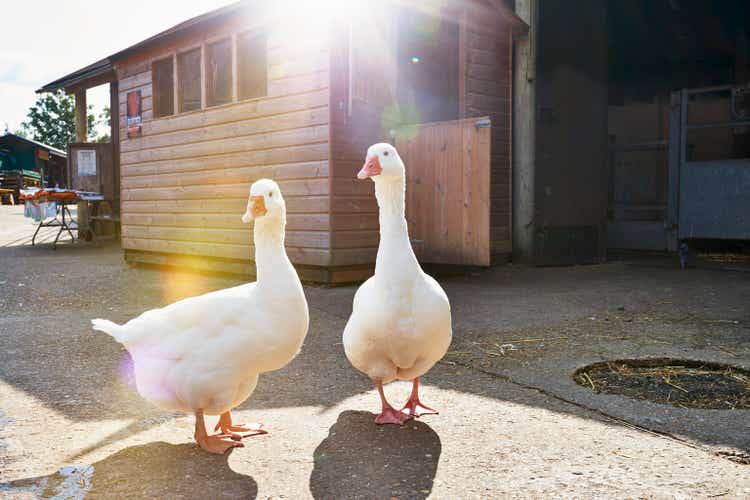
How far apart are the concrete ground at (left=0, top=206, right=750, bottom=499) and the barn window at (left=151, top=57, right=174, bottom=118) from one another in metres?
5.71

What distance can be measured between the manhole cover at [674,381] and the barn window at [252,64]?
6530 mm

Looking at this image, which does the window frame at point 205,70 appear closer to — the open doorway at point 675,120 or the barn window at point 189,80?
the barn window at point 189,80

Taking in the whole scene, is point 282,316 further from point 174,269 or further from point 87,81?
point 87,81

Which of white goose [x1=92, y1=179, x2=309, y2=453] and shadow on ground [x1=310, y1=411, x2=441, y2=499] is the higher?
white goose [x1=92, y1=179, x2=309, y2=453]

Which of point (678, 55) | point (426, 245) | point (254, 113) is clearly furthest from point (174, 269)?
point (678, 55)

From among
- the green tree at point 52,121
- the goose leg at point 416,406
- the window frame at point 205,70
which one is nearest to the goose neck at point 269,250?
the goose leg at point 416,406

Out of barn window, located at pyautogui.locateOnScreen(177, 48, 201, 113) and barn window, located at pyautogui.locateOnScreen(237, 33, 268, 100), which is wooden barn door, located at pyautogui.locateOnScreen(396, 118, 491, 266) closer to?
barn window, located at pyautogui.locateOnScreen(237, 33, 268, 100)

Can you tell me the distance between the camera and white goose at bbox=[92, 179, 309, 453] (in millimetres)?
2795

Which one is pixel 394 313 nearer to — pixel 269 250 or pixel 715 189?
pixel 269 250

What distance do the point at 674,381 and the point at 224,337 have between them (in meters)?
2.79

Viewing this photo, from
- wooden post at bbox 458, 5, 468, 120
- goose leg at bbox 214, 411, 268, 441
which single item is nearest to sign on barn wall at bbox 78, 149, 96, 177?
wooden post at bbox 458, 5, 468, 120

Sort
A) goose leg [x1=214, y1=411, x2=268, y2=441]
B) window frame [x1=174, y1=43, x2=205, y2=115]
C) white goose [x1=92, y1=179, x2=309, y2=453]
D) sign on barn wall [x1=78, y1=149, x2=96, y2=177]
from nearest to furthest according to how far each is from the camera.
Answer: white goose [x1=92, y1=179, x2=309, y2=453] < goose leg [x1=214, y1=411, x2=268, y2=441] < window frame [x1=174, y1=43, x2=205, y2=115] < sign on barn wall [x1=78, y1=149, x2=96, y2=177]

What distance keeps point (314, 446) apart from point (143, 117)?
31.6ft

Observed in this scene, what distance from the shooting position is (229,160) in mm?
9602
